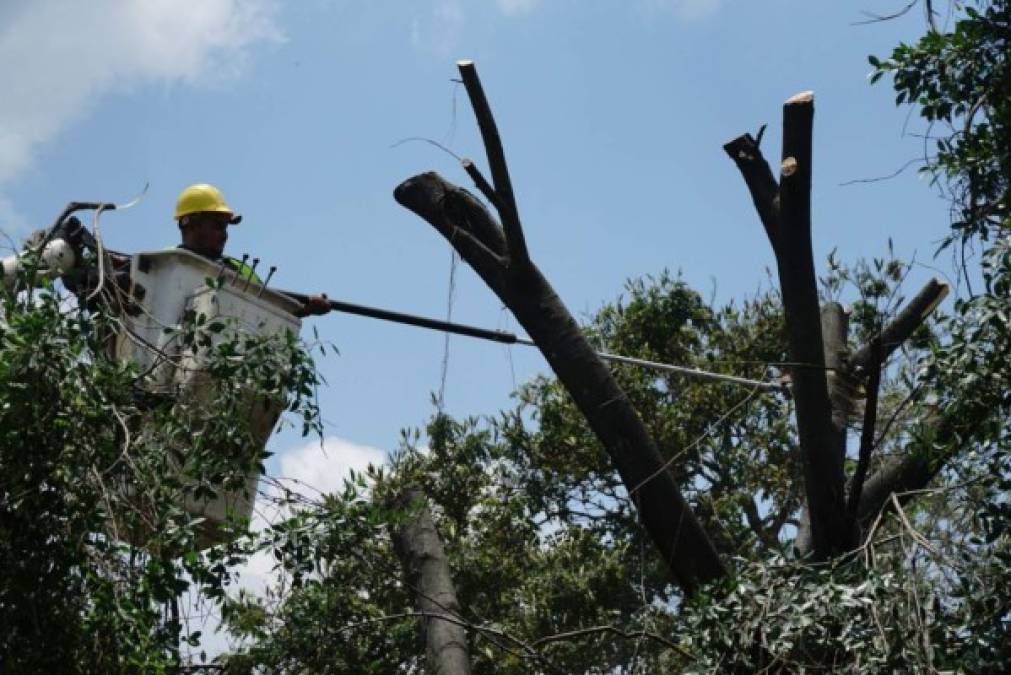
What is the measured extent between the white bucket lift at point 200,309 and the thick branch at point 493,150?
0.96 metres

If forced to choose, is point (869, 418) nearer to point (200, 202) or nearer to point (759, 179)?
point (759, 179)

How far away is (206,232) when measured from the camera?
7.70 meters

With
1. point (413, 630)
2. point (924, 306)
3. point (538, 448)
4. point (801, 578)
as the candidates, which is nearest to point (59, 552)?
point (801, 578)

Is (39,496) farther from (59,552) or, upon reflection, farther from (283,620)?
(283,620)

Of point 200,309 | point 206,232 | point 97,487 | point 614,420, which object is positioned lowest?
point 97,487

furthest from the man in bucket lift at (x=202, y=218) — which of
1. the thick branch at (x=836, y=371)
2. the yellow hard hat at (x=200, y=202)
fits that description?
the thick branch at (x=836, y=371)

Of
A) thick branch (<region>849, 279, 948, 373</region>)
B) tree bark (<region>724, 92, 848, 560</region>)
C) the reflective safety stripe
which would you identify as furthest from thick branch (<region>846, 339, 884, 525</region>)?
the reflective safety stripe

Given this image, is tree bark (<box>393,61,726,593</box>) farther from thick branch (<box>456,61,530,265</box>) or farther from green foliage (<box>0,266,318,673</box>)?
green foliage (<box>0,266,318,673</box>)

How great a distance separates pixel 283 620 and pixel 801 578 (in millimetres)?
2678

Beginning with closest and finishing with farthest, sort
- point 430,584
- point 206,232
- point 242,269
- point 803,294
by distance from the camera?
point 803,294 < point 242,269 < point 430,584 < point 206,232

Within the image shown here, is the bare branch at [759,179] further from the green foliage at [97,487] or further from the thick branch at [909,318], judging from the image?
the green foliage at [97,487]

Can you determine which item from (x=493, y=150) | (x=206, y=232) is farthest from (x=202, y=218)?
(x=493, y=150)

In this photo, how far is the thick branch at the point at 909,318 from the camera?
673 cm

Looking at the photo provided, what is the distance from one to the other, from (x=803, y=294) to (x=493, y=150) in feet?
4.21
